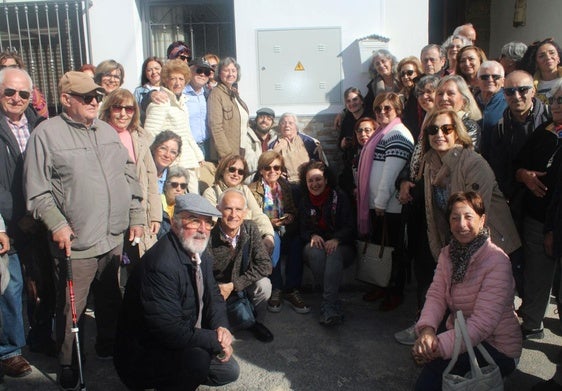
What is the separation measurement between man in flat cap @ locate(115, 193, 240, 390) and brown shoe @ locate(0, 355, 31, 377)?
3.09 feet

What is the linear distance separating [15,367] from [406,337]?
109 inches

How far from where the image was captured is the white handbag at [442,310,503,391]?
2.96 meters

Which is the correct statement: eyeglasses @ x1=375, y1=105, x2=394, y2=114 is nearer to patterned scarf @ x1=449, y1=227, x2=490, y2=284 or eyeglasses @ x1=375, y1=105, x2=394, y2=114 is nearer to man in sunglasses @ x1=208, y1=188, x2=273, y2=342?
man in sunglasses @ x1=208, y1=188, x2=273, y2=342

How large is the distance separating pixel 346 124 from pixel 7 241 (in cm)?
378

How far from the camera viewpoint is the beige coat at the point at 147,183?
4.27 metres

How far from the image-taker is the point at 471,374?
3.04m

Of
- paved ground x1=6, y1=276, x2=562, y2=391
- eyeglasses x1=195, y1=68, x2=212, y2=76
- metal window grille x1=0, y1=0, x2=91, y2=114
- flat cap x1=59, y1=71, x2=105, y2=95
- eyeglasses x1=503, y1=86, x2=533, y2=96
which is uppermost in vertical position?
metal window grille x1=0, y1=0, x2=91, y2=114

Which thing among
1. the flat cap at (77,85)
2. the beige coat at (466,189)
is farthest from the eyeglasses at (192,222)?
the beige coat at (466,189)

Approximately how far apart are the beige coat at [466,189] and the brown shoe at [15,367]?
294 cm

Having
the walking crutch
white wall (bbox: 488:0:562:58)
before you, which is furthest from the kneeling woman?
white wall (bbox: 488:0:562:58)

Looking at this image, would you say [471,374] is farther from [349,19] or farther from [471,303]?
[349,19]

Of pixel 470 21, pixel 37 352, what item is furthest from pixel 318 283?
pixel 470 21

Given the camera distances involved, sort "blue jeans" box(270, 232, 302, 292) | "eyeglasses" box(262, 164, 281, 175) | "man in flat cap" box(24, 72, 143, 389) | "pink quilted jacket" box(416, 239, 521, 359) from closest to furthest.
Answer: "pink quilted jacket" box(416, 239, 521, 359)
"man in flat cap" box(24, 72, 143, 389)
"blue jeans" box(270, 232, 302, 292)
"eyeglasses" box(262, 164, 281, 175)

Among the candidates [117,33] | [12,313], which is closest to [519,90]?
[12,313]
